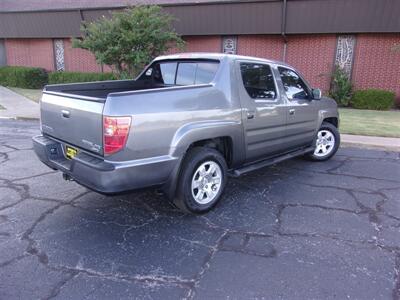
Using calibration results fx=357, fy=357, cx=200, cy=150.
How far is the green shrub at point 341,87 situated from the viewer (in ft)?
47.0

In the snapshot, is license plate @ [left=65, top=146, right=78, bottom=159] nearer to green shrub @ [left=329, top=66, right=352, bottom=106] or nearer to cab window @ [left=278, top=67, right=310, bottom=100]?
cab window @ [left=278, top=67, right=310, bottom=100]

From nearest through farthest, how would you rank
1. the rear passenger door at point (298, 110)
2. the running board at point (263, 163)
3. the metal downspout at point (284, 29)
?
the running board at point (263, 163) < the rear passenger door at point (298, 110) < the metal downspout at point (284, 29)

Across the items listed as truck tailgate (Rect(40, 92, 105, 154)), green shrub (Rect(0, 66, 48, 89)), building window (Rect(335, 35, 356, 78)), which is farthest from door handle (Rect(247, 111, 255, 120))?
green shrub (Rect(0, 66, 48, 89))

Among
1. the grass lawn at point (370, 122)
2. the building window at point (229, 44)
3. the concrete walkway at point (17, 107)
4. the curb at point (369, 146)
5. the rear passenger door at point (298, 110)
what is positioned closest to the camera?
the rear passenger door at point (298, 110)

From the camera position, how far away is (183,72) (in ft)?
16.0

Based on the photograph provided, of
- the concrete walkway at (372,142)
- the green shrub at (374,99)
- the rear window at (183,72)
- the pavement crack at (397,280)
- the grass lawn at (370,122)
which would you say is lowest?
the pavement crack at (397,280)

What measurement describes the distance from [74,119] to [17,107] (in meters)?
10.6

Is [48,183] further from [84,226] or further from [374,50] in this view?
[374,50]

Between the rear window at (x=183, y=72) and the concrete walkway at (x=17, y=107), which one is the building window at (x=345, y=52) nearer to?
the rear window at (x=183, y=72)

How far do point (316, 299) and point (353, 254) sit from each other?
853 mm

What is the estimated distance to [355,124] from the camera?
10.1m

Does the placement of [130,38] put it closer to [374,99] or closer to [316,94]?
[316,94]

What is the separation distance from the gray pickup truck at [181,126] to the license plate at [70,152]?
0.4 inches

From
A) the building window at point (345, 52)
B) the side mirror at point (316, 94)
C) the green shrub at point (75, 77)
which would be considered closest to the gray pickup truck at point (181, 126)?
the side mirror at point (316, 94)
